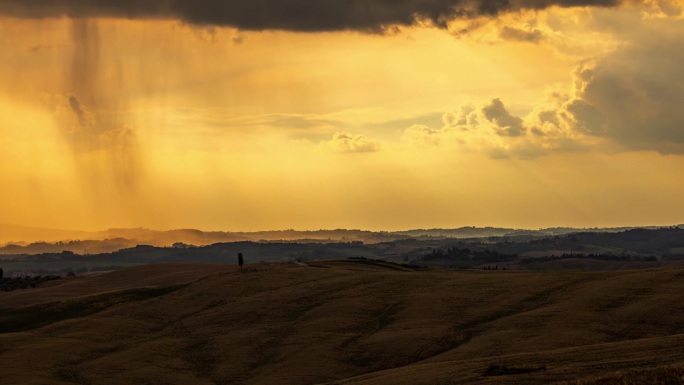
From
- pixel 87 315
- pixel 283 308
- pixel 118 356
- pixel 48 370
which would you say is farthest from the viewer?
pixel 87 315

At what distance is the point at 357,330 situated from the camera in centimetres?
7200

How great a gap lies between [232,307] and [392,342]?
2134 centimetres

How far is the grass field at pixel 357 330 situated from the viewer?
51250 mm

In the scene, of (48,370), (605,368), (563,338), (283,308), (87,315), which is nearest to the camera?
(605,368)

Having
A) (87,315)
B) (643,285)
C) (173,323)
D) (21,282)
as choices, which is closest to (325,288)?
(173,323)

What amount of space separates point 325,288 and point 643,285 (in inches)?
1054

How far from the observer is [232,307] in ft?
276

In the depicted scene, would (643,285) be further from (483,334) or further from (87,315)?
(87,315)

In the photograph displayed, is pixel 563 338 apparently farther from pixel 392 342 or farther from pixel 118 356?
pixel 118 356

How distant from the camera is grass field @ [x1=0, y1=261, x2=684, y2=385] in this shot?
51.2 meters

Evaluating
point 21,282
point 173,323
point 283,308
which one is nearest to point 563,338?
point 283,308

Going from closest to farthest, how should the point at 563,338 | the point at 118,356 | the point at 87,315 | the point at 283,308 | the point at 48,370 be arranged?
the point at 563,338 → the point at 48,370 → the point at 118,356 → the point at 283,308 → the point at 87,315

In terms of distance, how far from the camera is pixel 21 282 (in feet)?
427

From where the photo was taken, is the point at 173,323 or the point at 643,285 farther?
the point at 173,323
